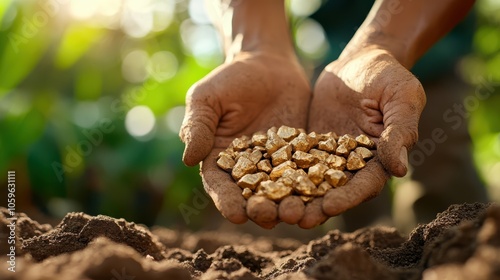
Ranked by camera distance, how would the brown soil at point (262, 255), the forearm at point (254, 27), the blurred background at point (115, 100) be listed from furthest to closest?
the blurred background at point (115, 100)
the forearm at point (254, 27)
the brown soil at point (262, 255)

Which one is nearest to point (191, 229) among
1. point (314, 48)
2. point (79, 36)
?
point (314, 48)

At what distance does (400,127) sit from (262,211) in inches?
15.2

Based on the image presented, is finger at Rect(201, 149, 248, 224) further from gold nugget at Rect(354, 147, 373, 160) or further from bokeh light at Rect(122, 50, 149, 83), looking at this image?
bokeh light at Rect(122, 50, 149, 83)

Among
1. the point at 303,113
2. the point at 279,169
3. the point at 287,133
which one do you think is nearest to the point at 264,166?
the point at 279,169

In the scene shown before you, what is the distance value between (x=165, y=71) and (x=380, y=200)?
1655 millimetres

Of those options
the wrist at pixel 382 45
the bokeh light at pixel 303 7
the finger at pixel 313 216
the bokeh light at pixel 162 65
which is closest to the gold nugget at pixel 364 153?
the finger at pixel 313 216

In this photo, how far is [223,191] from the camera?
126 cm

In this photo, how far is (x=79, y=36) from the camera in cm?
332

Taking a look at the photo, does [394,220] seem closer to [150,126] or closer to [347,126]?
[347,126]

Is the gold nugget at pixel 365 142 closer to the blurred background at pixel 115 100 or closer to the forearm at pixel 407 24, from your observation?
the forearm at pixel 407 24

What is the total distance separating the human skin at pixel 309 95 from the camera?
4.01 ft

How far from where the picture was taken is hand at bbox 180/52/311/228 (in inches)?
47.7

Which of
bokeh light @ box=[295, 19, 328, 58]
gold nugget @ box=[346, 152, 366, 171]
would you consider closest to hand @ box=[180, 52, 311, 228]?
gold nugget @ box=[346, 152, 366, 171]

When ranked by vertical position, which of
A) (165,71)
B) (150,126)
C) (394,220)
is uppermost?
(165,71)
